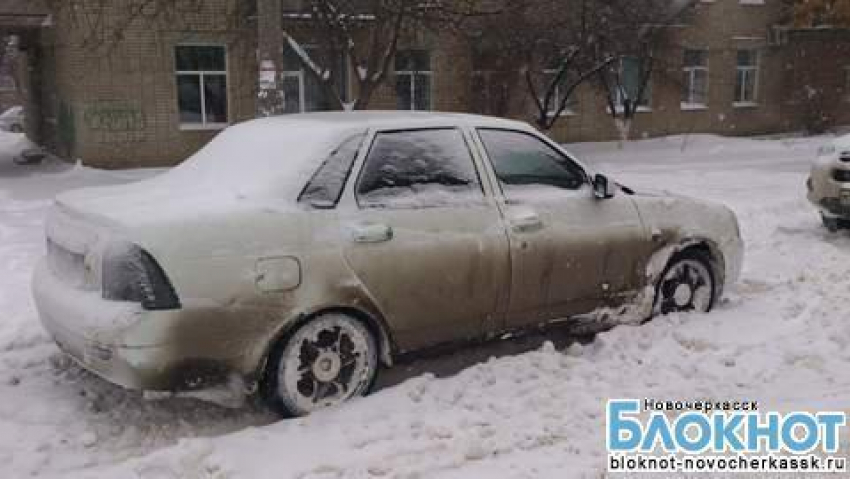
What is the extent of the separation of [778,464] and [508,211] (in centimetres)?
196

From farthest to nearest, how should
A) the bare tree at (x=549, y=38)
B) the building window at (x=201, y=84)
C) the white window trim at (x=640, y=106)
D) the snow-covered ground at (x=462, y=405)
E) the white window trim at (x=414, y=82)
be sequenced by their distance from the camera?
1. the white window trim at (x=640, y=106)
2. the white window trim at (x=414, y=82)
3. the bare tree at (x=549, y=38)
4. the building window at (x=201, y=84)
5. the snow-covered ground at (x=462, y=405)

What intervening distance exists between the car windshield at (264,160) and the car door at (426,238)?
0.90 ft

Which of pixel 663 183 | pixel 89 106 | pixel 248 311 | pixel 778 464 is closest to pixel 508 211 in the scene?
pixel 248 311

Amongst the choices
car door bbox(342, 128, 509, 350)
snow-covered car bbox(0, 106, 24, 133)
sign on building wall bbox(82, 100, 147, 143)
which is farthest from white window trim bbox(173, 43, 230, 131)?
snow-covered car bbox(0, 106, 24, 133)

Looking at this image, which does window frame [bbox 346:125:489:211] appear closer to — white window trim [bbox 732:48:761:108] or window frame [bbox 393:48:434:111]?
window frame [bbox 393:48:434:111]

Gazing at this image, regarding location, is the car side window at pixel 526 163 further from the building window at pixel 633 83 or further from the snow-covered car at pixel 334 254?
the building window at pixel 633 83

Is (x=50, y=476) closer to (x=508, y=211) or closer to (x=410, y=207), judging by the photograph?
(x=410, y=207)

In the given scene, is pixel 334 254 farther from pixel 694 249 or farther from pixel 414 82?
pixel 414 82

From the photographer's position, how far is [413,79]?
2053cm

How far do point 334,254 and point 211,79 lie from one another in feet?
49.1

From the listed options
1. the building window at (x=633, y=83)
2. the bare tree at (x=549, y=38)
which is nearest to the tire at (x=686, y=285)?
the bare tree at (x=549, y=38)

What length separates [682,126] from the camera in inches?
982

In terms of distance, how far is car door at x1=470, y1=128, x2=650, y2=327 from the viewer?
4.84 meters

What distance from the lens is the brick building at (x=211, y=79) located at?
1667 cm
